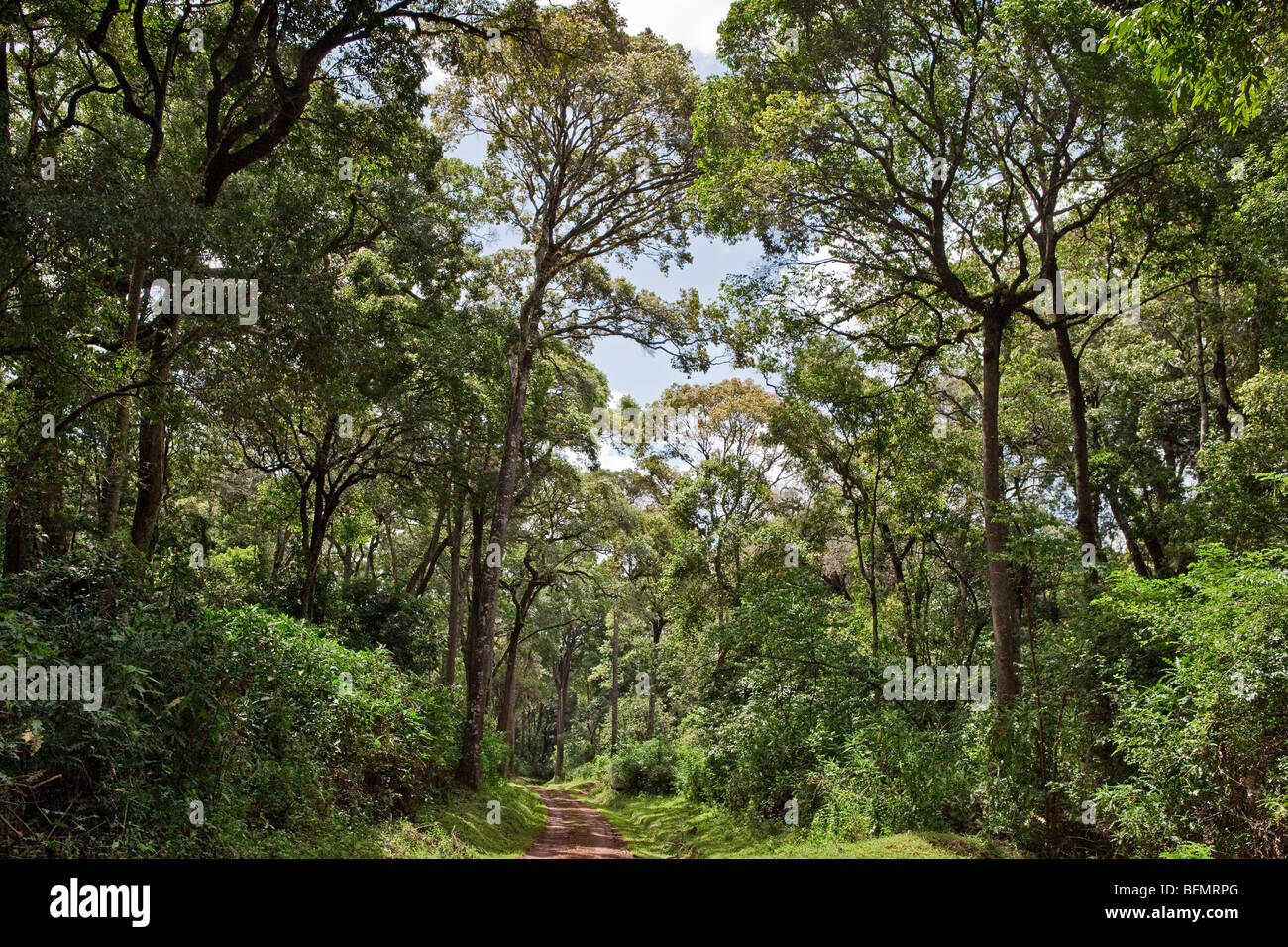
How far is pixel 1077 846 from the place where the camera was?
7.30 m

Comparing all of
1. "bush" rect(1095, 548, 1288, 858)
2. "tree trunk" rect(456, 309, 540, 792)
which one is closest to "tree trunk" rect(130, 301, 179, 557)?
"tree trunk" rect(456, 309, 540, 792)

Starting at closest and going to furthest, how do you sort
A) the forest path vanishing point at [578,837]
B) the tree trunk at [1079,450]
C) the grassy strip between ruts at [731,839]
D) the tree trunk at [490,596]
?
the grassy strip between ruts at [731,839] < the forest path vanishing point at [578,837] < the tree trunk at [1079,450] < the tree trunk at [490,596]

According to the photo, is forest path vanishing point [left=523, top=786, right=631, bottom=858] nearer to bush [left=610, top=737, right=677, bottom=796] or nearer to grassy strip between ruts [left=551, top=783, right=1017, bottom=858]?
grassy strip between ruts [left=551, top=783, right=1017, bottom=858]

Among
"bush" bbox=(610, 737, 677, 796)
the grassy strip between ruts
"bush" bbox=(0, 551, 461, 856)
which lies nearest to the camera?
"bush" bbox=(0, 551, 461, 856)

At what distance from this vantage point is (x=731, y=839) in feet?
36.3

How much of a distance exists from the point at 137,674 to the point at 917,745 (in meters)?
8.73

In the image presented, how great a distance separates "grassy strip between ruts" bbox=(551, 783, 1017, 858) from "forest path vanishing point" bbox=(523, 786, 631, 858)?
14.5 inches

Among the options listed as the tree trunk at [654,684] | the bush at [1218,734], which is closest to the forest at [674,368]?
the bush at [1218,734]

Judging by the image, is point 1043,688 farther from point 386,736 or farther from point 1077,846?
point 386,736

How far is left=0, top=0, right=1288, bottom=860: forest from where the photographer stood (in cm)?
607

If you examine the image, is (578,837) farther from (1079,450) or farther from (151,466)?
(1079,450)

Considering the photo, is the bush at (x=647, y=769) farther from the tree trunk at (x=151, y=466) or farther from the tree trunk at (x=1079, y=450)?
the tree trunk at (x=151, y=466)

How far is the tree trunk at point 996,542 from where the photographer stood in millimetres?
9398

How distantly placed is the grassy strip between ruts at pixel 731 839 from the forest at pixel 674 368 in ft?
0.46
